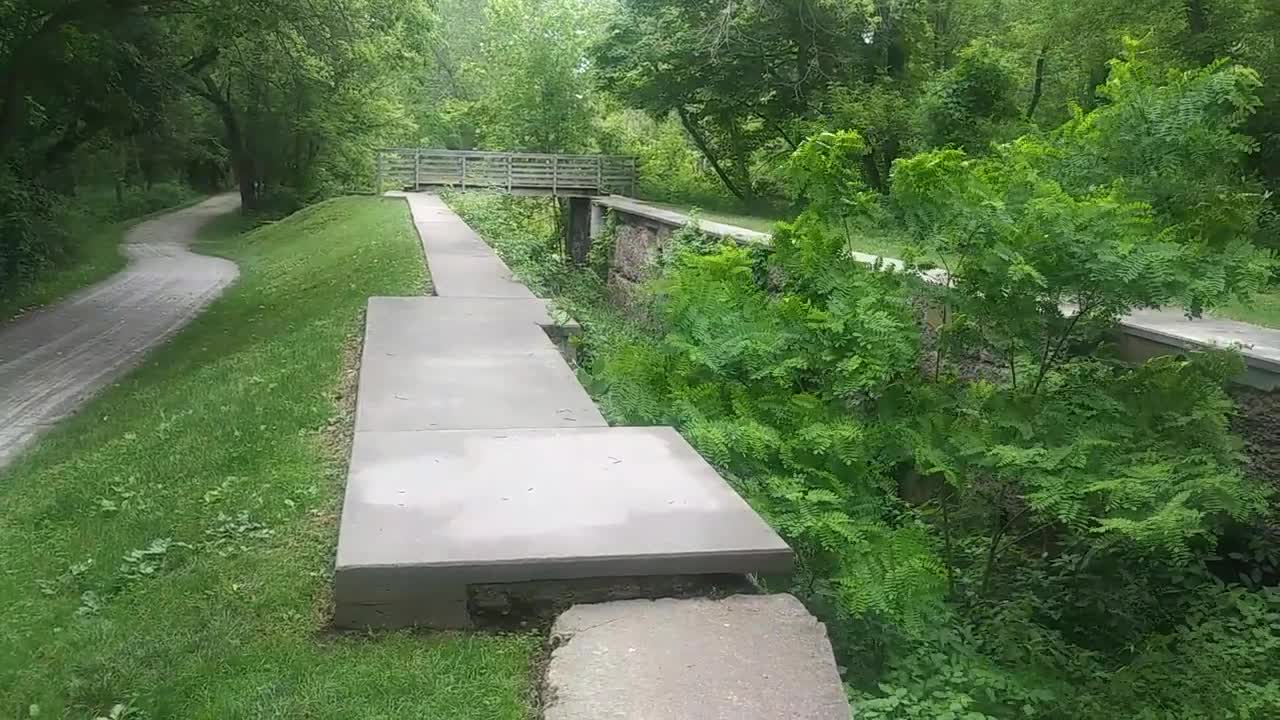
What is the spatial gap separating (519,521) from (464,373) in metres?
3.07

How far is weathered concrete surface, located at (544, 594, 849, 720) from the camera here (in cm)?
287

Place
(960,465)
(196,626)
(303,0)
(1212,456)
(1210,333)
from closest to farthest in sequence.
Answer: (196,626) → (1212,456) → (960,465) → (1210,333) → (303,0)

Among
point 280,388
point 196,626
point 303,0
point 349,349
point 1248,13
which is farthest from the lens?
point 1248,13

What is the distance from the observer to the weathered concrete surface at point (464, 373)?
556 cm

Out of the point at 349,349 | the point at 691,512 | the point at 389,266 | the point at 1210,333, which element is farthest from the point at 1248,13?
the point at 691,512

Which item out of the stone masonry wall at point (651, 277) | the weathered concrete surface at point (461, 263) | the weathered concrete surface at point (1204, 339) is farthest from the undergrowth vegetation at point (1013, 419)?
the weathered concrete surface at point (461, 263)

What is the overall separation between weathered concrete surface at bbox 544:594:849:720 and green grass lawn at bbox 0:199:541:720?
0.22 meters

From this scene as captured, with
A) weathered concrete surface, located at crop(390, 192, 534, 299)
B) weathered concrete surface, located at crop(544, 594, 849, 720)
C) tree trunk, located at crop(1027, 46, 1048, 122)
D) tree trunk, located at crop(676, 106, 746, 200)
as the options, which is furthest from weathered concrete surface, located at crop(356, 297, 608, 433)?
tree trunk, located at crop(676, 106, 746, 200)

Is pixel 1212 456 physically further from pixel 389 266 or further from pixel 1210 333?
pixel 389 266

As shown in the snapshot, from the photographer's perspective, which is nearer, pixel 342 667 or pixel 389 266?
pixel 342 667

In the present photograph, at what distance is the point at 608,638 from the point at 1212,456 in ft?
9.61

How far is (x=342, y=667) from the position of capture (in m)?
3.17

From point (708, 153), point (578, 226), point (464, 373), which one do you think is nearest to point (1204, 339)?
point (464, 373)

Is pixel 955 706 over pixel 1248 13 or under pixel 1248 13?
under
